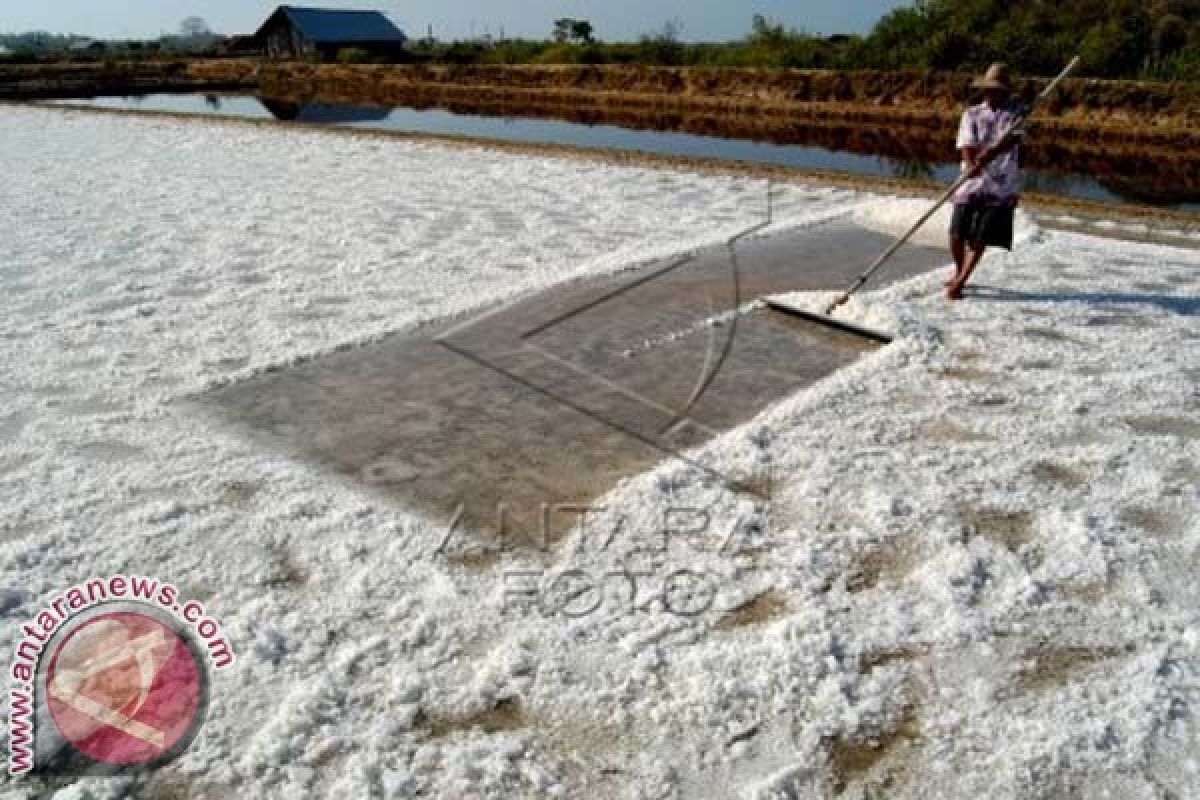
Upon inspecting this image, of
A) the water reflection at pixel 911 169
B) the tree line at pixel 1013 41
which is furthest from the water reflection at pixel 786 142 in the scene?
the tree line at pixel 1013 41

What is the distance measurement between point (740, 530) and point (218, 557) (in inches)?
66.7

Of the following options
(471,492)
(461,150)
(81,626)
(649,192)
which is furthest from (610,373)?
(461,150)

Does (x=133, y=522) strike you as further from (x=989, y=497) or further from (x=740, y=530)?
(x=989, y=497)

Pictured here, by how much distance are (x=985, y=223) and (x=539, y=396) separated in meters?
2.65

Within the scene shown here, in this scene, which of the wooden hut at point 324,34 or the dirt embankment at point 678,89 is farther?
the wooden hut at point 324,34

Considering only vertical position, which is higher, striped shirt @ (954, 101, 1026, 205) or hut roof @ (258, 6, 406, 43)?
hut roof @ (258, 6, 406, 43)

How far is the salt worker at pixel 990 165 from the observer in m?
4.65

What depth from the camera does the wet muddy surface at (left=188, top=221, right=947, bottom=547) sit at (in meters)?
3.36

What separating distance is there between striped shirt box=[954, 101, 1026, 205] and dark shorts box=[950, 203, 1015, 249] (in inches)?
1.7

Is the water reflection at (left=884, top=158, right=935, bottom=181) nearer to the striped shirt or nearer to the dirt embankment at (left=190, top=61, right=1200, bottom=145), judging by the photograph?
the dirt embankment at (left=190, top=61, right=1200, bottom=145)

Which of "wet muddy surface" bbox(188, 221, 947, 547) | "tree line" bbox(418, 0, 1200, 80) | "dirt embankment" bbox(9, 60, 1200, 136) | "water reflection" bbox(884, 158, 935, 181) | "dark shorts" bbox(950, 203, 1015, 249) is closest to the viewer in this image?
"wet muddy surface" bbox(188, 221, 947, 547)

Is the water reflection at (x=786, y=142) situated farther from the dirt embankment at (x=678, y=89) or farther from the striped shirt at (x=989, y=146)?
the striped shirt at (x=989, y=146)

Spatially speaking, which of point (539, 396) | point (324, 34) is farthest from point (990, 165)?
point (324, 34)

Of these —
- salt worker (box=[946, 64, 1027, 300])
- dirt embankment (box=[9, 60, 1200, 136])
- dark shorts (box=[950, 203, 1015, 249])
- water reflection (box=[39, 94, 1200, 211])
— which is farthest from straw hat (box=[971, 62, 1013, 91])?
dirt embankment (box=[9, 60, 1200, 136])
